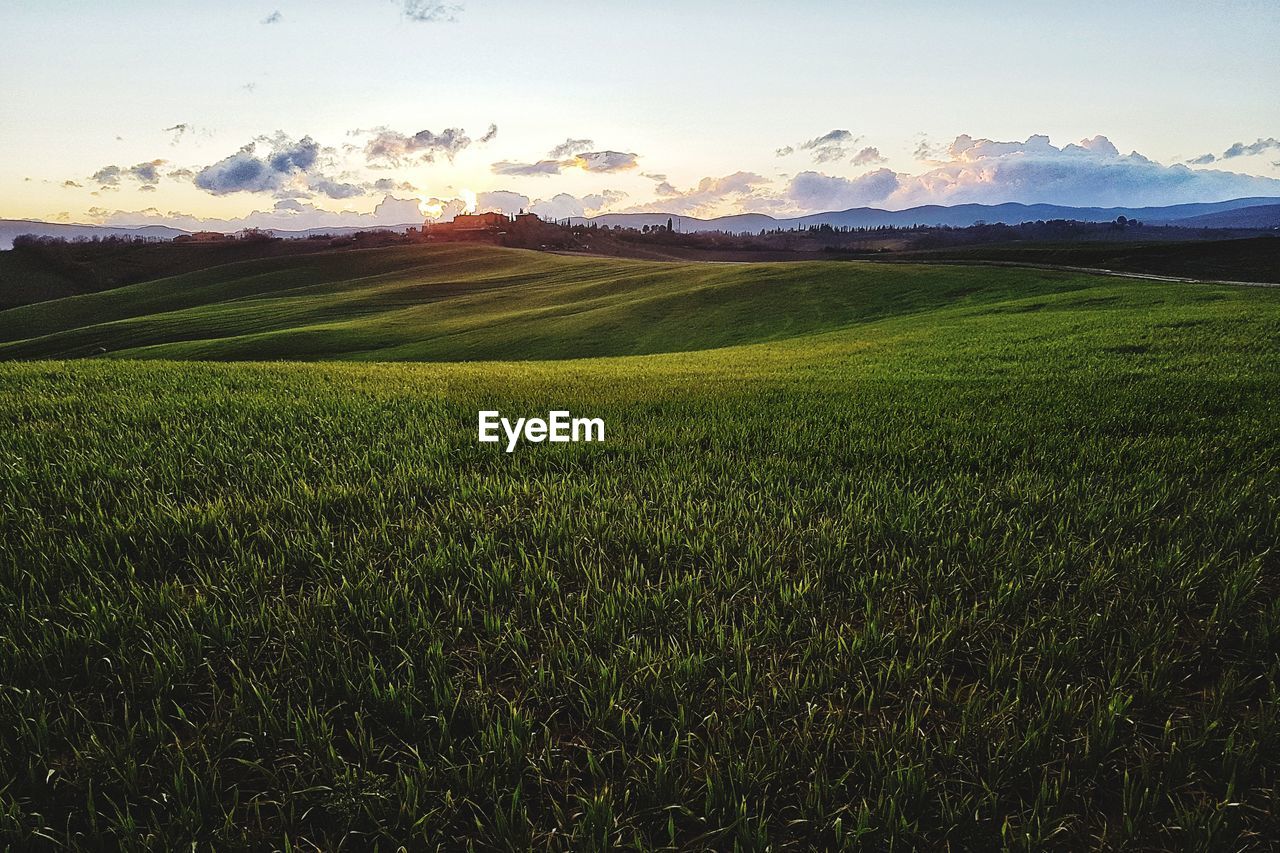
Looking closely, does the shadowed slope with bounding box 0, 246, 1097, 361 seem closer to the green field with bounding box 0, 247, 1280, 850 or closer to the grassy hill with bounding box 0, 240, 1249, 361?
the grassy hill with bounding box 0, 240, 1249, 361

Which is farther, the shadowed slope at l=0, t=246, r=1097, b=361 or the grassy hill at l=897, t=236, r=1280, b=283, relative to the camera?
the grassy hill at l=897, t=236, r=1280, b=283

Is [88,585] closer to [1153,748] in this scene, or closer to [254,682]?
[254,682]

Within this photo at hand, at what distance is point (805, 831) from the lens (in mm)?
2287

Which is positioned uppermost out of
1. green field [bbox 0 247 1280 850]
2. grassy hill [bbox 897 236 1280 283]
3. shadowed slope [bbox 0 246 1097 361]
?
grassy hill [bbox 897 236 1280 283]

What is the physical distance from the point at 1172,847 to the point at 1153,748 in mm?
513

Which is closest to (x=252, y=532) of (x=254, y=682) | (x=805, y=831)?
(x=254, y=682)

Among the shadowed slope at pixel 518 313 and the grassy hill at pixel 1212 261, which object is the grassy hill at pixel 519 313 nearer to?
the shadowed slope at pixel 518 313

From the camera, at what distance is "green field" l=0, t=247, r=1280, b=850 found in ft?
7.75

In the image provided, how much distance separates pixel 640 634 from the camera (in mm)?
3434

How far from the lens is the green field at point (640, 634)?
236cm

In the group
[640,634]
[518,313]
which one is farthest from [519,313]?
[640,634]

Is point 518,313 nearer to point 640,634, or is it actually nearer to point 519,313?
point 519,313

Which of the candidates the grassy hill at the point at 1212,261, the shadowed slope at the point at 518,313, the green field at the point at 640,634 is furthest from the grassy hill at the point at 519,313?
the green field at the point at 640,634

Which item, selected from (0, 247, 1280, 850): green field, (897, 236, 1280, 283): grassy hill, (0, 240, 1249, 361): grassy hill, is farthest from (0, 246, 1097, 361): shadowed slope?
(0, 247, 1280, 850): green field
